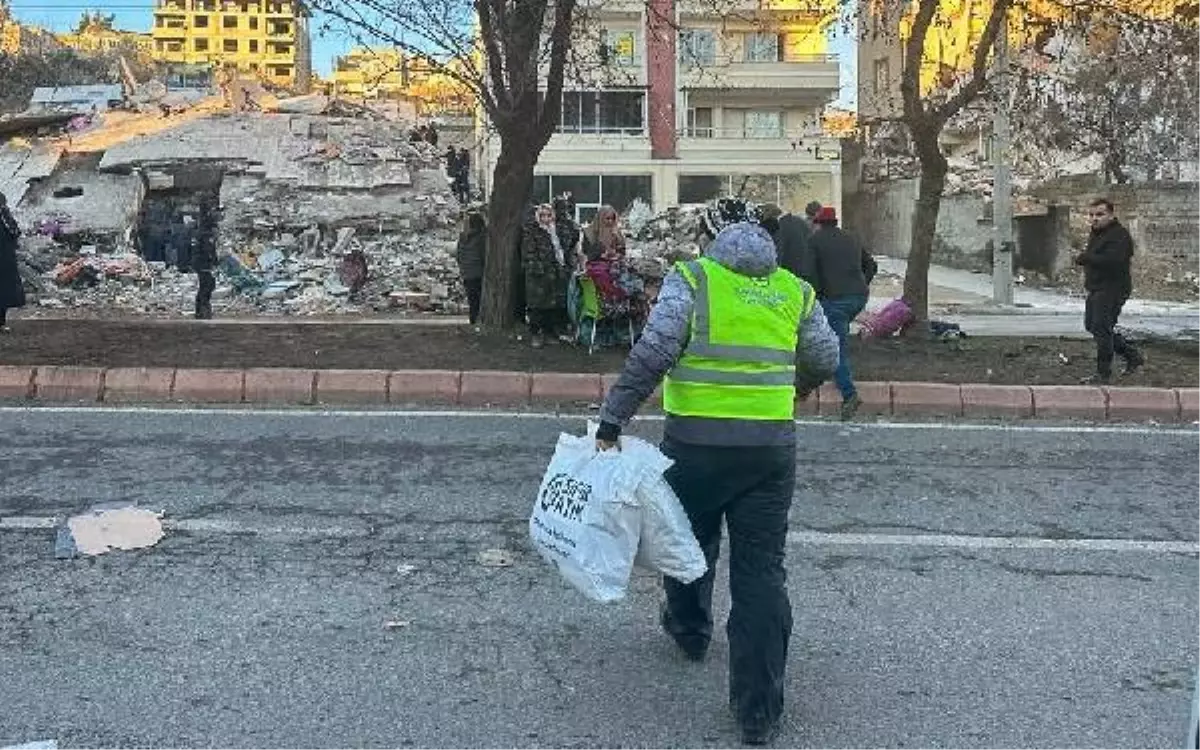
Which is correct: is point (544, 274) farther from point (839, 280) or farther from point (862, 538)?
point (862, 538)

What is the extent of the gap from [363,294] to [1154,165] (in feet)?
66.5

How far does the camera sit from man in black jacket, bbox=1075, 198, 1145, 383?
1071 centimetres

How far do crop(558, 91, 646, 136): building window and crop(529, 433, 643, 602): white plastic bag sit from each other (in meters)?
40.7

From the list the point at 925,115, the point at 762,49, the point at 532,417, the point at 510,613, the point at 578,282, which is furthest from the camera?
the point at 762,49

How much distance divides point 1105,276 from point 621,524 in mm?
8121

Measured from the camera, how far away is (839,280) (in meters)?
9.76

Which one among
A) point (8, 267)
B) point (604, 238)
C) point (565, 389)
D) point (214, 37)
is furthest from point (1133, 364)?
point (214, 37)

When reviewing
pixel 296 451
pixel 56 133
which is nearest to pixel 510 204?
pixel 296 451

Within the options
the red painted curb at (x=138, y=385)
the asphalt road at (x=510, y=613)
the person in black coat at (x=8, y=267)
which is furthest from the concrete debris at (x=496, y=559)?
the person in black coat at (x=8, y=267)

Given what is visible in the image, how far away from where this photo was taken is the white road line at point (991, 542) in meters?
6.07

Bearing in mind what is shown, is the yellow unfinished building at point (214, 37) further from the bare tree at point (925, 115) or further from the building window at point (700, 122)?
the bare tree at point (925, 115)

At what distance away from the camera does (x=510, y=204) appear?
1216 centimetres

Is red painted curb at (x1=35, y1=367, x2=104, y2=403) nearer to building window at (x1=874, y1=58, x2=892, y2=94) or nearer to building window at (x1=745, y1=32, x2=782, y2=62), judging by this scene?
building window at (x1=874, y1=58, x2=892, y2=94)

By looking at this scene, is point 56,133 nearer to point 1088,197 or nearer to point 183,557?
point 1088,197
